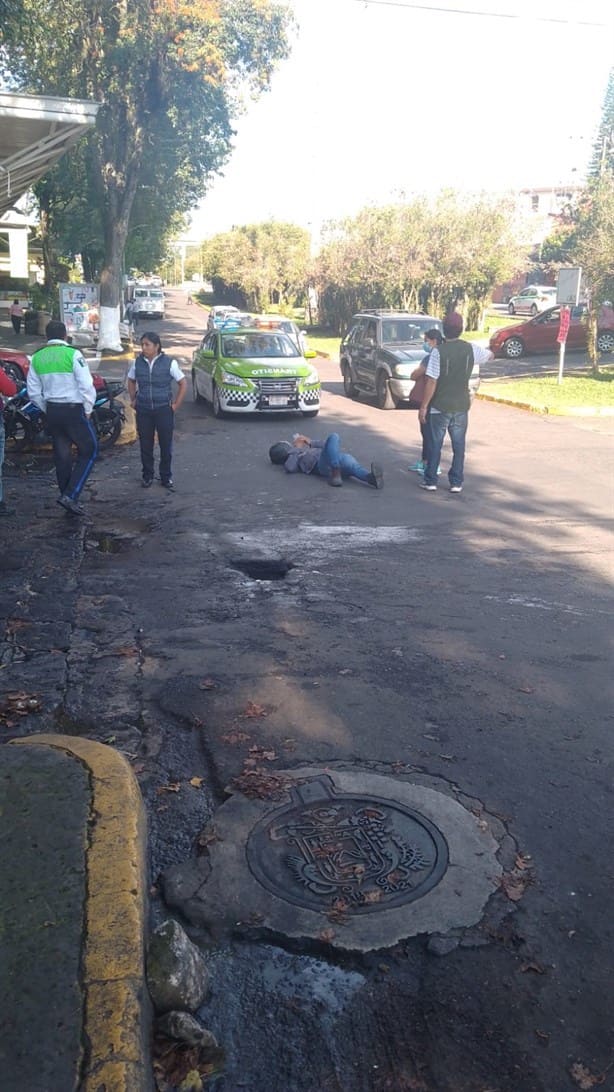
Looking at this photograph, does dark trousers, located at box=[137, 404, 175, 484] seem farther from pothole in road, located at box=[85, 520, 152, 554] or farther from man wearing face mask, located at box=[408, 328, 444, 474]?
man wearing face mask, located at box=[408, 328, 444, 474]

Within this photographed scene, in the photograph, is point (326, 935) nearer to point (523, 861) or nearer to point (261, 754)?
point (523, 861)

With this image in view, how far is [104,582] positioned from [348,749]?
11.1 feet

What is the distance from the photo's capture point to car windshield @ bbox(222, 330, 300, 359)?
17.4m

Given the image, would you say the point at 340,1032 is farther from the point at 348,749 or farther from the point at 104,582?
the point at 104,582

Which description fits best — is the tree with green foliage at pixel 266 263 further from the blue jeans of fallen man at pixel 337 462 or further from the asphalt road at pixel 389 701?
the asphalt road at pixel 389 701

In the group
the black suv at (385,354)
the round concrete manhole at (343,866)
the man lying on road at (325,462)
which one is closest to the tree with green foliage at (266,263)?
the black suv at (385,354)

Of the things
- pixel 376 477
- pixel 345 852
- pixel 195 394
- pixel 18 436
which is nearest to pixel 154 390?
pixel 376 477

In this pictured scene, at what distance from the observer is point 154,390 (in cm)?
1062

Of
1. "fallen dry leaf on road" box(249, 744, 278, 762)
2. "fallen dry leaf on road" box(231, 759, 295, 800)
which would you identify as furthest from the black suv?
"fallen dry leaf on road" box(231, 759, 295, 800)

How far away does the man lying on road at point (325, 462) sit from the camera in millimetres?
11266

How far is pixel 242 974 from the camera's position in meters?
3.13

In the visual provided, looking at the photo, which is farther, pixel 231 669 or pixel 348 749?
pixel 231 669

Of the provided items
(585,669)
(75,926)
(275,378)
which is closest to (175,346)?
(275,378)

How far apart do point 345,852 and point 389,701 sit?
148cm
